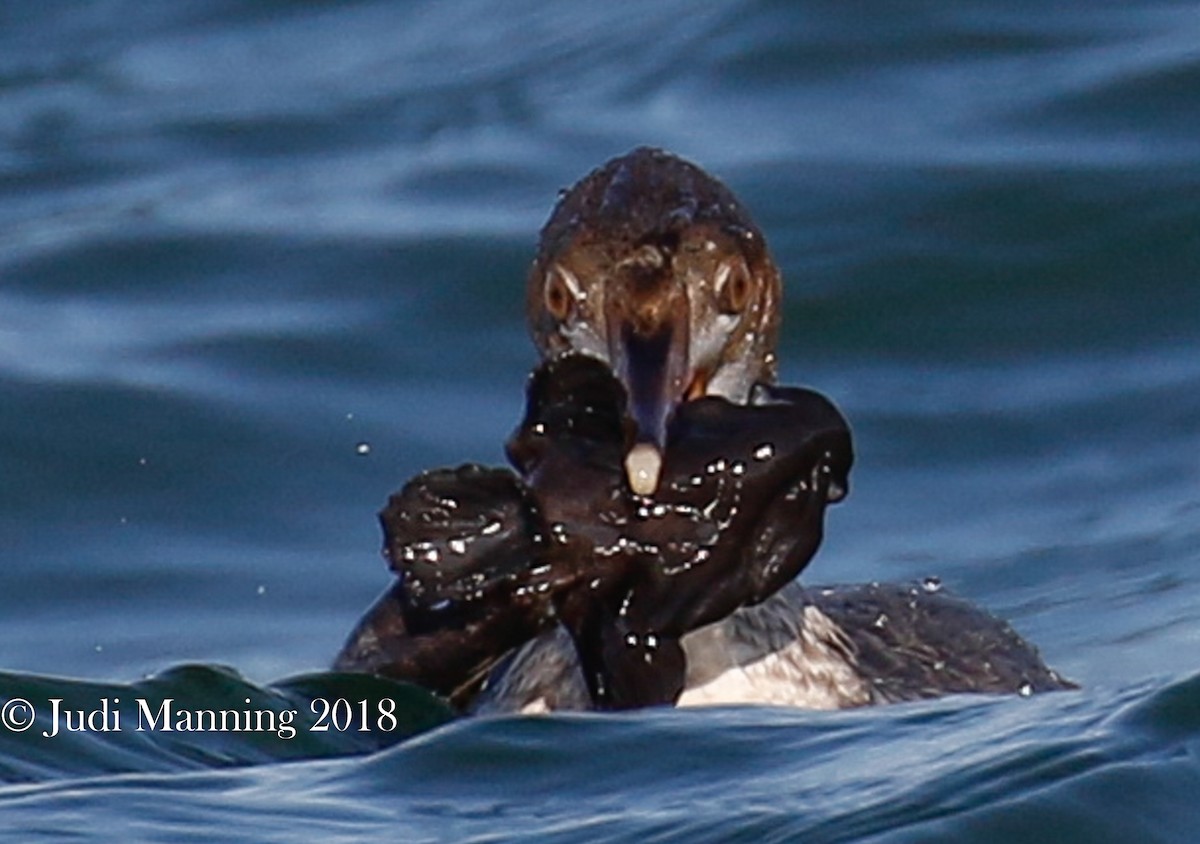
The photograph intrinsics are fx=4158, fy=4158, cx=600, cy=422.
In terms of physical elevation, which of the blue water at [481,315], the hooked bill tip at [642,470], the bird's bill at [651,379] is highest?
the blue water at [481,315]

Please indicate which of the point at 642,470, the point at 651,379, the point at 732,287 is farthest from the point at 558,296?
the point at 642,470

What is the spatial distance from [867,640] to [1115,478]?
147 inches

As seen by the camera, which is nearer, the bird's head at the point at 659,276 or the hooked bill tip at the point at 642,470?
the hooked bill tip at the point at 642,470

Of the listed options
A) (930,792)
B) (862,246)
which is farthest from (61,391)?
(930,792)

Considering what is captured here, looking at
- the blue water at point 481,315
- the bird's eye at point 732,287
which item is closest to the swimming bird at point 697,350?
the bird's eye at point 732,287

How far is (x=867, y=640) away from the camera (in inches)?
315

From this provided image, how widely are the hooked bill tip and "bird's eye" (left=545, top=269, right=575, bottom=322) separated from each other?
3.48 ft

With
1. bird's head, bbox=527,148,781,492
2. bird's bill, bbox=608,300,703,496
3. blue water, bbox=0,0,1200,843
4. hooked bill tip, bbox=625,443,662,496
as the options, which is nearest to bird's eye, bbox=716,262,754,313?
bird's head, bbox=527,148,781,492

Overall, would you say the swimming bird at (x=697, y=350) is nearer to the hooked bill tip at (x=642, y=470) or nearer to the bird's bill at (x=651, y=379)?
the bird's bill at (x=651, y=379)

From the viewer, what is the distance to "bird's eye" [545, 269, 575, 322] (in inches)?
306

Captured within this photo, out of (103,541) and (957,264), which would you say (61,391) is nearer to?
(103,541)

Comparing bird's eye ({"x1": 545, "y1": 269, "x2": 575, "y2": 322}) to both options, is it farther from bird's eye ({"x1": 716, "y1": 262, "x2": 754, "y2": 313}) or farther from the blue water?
the blue water

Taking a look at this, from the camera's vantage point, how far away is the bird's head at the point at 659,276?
25.2 ft

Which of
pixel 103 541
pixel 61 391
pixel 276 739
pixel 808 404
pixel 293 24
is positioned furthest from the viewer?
pixel 293 24
